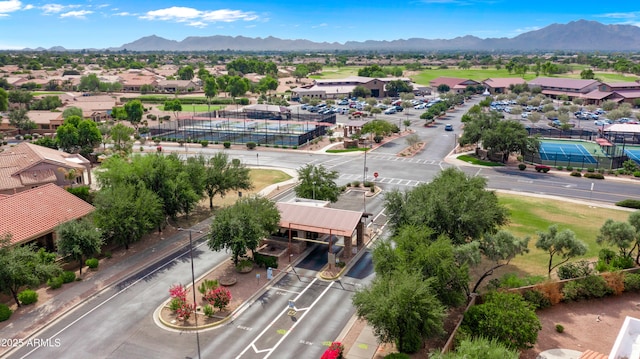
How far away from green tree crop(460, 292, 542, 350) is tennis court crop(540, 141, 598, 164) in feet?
211

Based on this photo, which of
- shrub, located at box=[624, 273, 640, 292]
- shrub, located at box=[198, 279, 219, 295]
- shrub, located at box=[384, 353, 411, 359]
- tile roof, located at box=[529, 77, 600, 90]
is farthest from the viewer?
tile roof, located at box=[529, 77, 600, 90]

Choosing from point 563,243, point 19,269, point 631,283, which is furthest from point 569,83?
point 19,269

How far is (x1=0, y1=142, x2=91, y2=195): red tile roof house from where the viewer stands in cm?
6391

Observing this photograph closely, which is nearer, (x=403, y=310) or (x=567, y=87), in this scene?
(x=403, y=310)

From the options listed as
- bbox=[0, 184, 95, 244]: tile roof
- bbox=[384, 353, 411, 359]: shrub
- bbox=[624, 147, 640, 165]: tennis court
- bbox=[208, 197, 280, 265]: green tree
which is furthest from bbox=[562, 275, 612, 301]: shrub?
bbox=[624, 147, 640, 165]: tennis court

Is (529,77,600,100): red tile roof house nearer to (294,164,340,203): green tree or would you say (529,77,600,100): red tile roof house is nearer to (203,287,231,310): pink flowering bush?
(294,164,340,203): green tree

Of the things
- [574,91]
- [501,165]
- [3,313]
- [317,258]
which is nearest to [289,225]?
[317,258]

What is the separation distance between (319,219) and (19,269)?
2657cm

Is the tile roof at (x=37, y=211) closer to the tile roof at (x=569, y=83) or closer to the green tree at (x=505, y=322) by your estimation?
the green tree at (x=505, y=322)

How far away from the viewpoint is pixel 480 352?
2583cm

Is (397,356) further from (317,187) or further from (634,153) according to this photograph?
(634,153)

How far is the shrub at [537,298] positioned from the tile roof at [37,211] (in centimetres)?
4431

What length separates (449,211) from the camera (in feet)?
141

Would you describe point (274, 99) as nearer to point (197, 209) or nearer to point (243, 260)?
point (197, 209)
